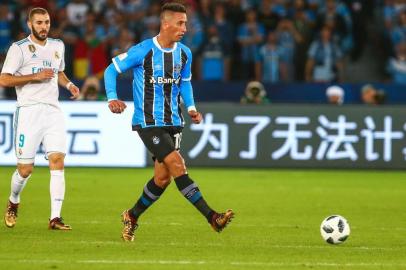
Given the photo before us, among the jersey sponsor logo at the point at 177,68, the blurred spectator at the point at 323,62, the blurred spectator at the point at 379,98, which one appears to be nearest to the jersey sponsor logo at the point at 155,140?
the jersey sponsor logo at the point at 177,68

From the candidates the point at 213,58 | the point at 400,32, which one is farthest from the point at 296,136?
the point at 400,32

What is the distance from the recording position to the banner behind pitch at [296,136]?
18.9 metres

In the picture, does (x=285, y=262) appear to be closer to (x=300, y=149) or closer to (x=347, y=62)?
(x=300, y=149)

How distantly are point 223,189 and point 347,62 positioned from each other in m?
8.11

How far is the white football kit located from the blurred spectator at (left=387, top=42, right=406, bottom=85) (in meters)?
12.0

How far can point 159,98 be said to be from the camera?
33.5 feet

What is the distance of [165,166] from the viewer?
402 inches

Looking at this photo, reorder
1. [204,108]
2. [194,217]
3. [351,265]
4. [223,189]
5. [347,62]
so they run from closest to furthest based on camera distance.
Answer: [351,265], [194,217], [223,189], [204,108], [347,62]

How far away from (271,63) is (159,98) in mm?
12035

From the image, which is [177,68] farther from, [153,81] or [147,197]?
[147,197]

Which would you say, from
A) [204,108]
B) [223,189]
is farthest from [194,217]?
[204,108]

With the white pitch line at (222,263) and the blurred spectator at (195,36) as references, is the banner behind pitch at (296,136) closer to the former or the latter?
the blurred spectator at (195,36)

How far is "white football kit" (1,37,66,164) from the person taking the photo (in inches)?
438

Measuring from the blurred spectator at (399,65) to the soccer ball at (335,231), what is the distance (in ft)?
40.6
